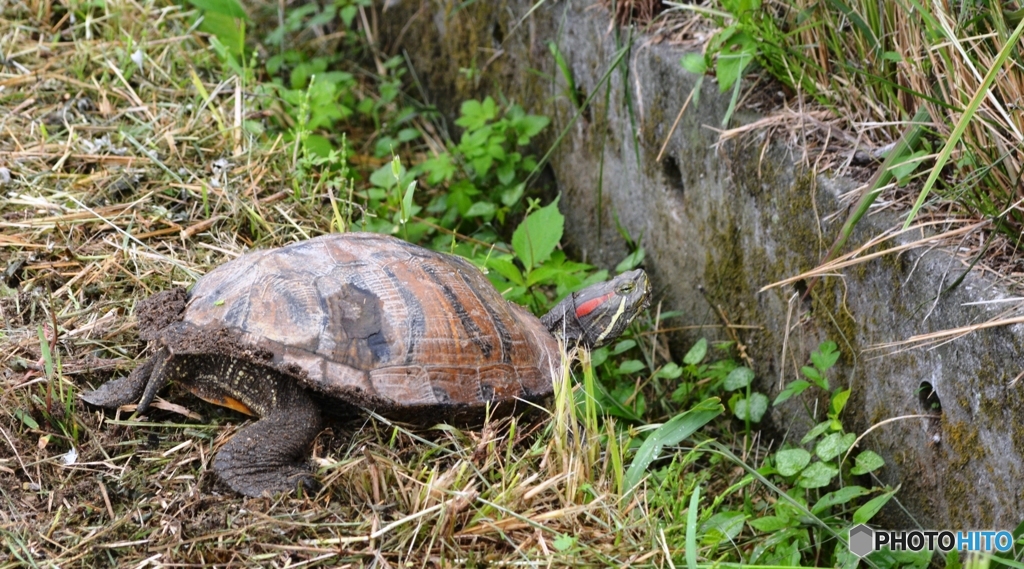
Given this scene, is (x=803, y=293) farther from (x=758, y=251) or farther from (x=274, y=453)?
(x=274, y=453)

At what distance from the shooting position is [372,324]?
2807 mm

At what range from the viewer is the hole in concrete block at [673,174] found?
400 cm

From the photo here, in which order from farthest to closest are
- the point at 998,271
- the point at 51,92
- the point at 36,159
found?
1. the point at 51,92
2. the point at 36,159
3. the point at 998,271

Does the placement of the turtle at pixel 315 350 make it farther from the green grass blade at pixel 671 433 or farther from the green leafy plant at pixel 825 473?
the green leafy plant at pixel 825 473

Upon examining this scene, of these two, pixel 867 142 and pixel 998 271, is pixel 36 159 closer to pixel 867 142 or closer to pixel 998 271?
pixel 867 142

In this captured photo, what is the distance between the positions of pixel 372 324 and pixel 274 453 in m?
0.49

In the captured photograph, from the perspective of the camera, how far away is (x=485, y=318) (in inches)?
121

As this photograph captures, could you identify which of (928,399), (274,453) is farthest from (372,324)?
(928,399)

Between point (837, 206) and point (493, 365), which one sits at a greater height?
point (837, 206)

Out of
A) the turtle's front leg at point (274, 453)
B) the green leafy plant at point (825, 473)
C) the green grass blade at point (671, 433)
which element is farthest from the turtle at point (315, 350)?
the green leafy plant at point (825, 473)

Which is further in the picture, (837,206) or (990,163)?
(837,206)

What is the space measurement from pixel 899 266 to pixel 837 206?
1.07 feet

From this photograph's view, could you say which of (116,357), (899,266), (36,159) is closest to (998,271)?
(899,266)

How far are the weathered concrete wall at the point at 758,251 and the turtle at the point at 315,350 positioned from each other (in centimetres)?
101
